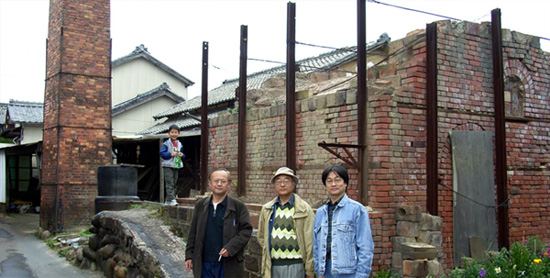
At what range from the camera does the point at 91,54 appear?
1504 cm

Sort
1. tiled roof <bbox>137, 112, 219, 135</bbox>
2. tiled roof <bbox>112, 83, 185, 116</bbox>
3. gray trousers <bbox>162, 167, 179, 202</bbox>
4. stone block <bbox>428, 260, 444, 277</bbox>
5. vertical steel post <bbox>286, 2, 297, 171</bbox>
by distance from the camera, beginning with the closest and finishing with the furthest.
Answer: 1. stone block <bbox>428, 260, 444, 277</bbox>
2. vertical steel post <bbox>286, 2, 297, 171</bbox>
3. gray trousers <bbox>162, 167, 179, 202</bbox>
4. tiled roof <bbox>137, 112, 219, 135</bbox>
5. tiled roof <bbox>112, 83, 185, 116</bbox>

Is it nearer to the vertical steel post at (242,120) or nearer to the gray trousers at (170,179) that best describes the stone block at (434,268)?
the vertical steel post at (242,120)

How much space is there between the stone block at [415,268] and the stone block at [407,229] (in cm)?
42

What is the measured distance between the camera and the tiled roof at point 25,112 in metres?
24.0

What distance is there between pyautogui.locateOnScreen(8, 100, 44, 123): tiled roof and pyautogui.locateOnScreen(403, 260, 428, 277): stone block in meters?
22.0

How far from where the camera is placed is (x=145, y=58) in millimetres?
27469

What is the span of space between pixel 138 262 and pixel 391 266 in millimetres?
3700

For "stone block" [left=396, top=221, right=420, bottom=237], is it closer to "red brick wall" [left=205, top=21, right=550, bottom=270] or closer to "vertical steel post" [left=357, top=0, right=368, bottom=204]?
"red brick wall" [left=205, top=21, right=550, bottom=270]

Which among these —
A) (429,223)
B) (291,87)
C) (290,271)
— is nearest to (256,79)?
(291,87)

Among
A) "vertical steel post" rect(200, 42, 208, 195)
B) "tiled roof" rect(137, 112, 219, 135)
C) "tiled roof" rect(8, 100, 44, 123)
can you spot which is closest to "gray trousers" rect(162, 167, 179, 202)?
"vertical steel post" rect(200, 42, 208, 195)

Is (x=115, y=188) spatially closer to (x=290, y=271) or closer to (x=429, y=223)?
(x=429, y=223)

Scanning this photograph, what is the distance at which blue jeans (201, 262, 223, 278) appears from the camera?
4.61 metres

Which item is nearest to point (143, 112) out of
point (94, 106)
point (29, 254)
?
point (94, 106)

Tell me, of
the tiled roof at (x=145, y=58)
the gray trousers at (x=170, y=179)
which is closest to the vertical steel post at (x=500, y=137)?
the gray trousers at (x=170, y=179)
